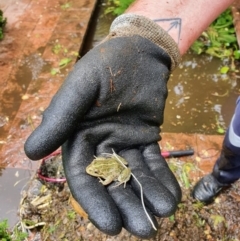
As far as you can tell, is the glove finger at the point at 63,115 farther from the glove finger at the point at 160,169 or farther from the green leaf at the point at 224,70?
the green leaf at the point at 224,70

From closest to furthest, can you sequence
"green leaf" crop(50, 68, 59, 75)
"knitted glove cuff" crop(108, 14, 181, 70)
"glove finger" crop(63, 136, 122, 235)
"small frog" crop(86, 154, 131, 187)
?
"glove finger" crop(63, 136, 122, 235) < "small frog" crop(86, 154, 131, 187) < "knitted glove cuff" crop(108, 14, 181, 70) < "green leaf" crop(50, 68, 59, 75)

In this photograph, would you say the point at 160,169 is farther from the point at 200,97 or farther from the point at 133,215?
the point at 200,97

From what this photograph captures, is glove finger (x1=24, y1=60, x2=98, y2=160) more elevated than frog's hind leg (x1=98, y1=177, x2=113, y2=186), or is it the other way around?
glove finger (x1=24, y1=60, x2=98, y2=160)

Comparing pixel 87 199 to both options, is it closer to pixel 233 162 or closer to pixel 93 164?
pixel 93 164

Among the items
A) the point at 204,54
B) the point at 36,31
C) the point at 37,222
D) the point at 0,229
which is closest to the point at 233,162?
the point at 37,222

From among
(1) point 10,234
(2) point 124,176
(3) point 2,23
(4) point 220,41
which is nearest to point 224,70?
(4) point 220,41

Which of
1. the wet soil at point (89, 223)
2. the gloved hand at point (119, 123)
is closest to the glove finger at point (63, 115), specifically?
the gloved hand at point (119, 123)

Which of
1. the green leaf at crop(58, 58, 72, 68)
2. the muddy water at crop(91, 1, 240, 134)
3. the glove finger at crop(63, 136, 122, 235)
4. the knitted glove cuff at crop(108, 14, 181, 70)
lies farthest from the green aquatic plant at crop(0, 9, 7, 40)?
the glove finger at crop(63, 136, 122, 235)

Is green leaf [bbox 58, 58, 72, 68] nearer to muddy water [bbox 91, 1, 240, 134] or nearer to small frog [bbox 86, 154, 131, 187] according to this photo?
muddy water [bbox 91, 1, 240, 134]
